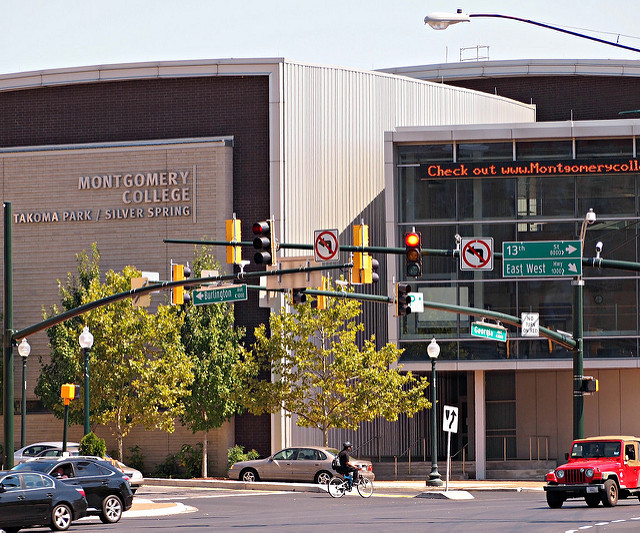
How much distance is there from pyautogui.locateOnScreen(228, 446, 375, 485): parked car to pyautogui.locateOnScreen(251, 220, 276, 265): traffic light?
620 inches

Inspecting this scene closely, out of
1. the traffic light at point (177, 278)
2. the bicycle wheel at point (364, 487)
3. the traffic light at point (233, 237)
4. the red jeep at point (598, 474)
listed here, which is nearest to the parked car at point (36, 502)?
the traffic light at point (177, 278)

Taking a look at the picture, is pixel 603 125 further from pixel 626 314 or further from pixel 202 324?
pixel 202 324

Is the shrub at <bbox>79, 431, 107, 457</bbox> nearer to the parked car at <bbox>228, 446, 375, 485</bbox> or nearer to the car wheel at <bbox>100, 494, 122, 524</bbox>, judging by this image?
the parked car at <bbox>228, 446, 375, 485</bbox>

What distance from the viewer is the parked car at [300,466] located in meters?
38.4

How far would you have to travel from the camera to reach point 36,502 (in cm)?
2300

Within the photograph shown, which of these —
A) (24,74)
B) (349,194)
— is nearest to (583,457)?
(349,194)

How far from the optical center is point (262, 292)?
27.6 meters

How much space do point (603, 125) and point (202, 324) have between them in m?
17.0

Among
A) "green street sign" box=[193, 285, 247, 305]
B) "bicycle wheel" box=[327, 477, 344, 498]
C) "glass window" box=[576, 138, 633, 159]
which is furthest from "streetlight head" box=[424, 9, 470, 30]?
"glass window" box=[576, 138, 633, 159]

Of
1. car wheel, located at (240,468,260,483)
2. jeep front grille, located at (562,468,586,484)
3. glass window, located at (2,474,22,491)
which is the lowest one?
car wheel, located at (240,468,260,483)

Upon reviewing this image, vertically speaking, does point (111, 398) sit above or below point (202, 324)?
below

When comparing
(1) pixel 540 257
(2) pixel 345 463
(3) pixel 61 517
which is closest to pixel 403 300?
(1) pixel 540 257

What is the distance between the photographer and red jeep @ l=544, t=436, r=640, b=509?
2681cm

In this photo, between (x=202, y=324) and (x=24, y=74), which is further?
(x=24, y=74)
